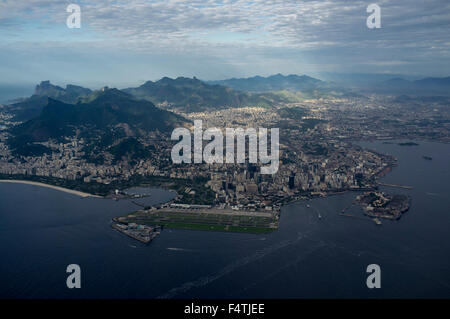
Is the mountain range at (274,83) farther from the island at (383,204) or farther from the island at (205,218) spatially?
the island at (205,218)

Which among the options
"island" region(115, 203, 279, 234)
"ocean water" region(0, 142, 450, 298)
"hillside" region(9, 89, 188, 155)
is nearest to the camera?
"ocean water" region(0, 142, 450, 298)

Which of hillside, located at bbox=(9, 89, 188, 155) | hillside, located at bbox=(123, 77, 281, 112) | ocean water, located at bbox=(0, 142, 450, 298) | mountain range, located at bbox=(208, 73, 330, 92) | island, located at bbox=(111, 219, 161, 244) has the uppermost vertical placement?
mountain range, located at bbox=(208, 73, 330, 92)

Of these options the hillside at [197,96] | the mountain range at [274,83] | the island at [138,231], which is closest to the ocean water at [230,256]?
the island at [138,231]

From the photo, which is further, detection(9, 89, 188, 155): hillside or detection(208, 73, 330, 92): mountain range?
detection(208, 73, 330, 92): mountain range

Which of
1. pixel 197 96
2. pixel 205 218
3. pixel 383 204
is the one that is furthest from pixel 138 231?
pixel 197 96

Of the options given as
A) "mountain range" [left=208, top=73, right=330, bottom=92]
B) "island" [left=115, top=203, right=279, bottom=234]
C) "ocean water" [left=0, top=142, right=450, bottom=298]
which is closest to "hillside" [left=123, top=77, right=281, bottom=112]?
"mountain range" [left=208, top=73, right=330, bottom=92]

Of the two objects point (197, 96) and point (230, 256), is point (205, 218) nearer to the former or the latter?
point (230, 256)

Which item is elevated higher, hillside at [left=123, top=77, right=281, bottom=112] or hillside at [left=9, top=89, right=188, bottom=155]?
hillside at [left=123, top=77, right=281, bottom=112]

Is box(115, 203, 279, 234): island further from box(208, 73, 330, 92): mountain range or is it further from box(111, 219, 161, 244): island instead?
box(208, 73, 330, 92): mountain range

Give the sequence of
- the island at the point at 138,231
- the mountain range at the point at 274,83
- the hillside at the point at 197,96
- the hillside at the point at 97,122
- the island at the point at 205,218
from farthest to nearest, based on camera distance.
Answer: the mountain range at the point at 274,83
the hillside at the point at 197,96
the hillside at the point at 97,122
the island at the point at 205,218
the island at the point at 138,231
